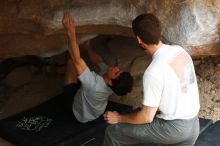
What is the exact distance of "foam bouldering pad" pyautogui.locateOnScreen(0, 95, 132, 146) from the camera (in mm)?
3590

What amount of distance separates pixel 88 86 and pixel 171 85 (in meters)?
1.20

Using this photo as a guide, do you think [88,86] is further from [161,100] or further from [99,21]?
[161,100]

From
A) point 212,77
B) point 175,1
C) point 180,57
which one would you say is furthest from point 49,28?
point 212,77

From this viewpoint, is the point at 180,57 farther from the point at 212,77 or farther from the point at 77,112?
the point at 212,77

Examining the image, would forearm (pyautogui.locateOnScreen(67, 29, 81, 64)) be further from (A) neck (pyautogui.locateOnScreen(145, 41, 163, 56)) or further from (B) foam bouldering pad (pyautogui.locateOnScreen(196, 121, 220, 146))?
(B) foam bouldering pad (pyautogui.locateOnScreen(196, 121, 220, 146))

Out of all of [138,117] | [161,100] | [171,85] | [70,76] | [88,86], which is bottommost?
[70,76]

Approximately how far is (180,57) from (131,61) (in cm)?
256

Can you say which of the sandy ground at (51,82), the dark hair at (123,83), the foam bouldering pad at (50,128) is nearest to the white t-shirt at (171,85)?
the dark hair at (123,83)

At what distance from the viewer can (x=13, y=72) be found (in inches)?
197

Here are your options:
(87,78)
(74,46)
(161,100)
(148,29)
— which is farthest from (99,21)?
(161,100)

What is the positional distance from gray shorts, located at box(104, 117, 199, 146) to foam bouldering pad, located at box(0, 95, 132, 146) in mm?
801

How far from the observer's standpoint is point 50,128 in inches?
149

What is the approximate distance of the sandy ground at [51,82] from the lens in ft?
14.8

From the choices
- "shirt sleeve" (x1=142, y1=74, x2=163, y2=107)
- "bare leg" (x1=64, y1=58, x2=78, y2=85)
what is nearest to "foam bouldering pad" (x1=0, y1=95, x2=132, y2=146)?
"bare leg" (x1=64, y1=58, x2=78, y2=85)
